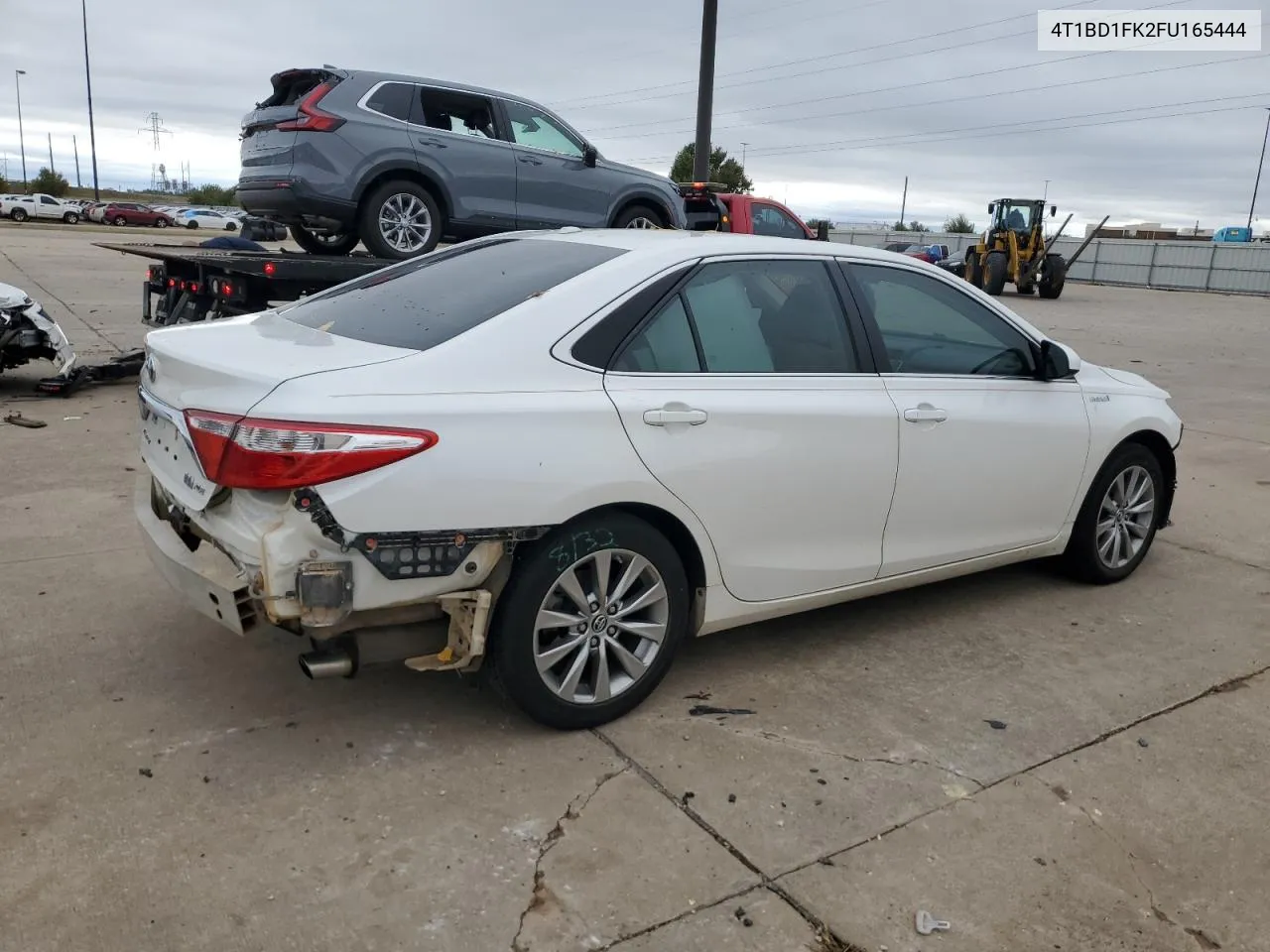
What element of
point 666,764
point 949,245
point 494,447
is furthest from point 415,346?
point 949,245

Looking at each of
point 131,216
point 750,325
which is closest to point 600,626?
point 750,325

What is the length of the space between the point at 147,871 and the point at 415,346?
1616mm

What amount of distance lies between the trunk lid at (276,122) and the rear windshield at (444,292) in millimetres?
4703

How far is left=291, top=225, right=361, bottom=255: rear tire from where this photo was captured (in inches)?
393

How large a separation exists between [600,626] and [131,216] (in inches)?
2292

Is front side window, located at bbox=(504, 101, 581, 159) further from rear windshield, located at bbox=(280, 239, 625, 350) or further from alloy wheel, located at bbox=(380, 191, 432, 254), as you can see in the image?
rear windshield, located at bbox=(280, 239, 625, 350)

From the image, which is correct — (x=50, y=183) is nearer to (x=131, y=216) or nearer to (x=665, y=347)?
(x=131, y=216)

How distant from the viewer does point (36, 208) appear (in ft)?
175

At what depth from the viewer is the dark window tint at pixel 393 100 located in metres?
8.48

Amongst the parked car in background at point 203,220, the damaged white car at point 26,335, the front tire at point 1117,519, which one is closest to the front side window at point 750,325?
the front tire at point 1117,519

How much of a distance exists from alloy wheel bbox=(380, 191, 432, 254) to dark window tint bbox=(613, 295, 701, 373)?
574 cm

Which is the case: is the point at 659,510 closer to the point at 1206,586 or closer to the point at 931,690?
the point at 931,690

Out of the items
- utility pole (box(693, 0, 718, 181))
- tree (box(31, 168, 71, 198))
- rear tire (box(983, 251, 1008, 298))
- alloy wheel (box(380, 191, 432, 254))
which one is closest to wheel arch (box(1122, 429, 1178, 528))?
alloy wheel (box(380, 191, 432, 254))

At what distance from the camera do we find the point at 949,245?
52.4 metres
